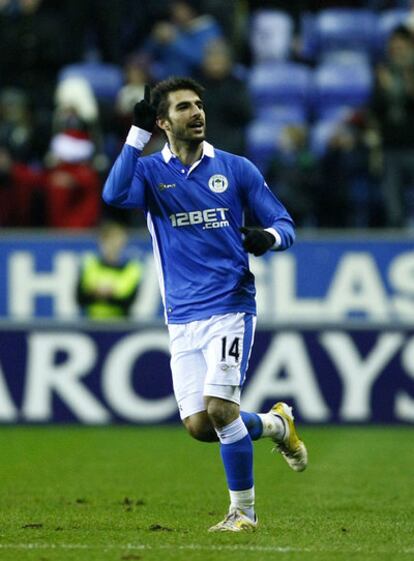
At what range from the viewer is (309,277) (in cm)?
1608

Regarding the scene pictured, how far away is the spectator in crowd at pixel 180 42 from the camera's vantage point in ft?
59.3

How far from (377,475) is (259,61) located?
31.4ft

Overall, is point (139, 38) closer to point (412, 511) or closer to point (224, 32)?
point (224, 32)

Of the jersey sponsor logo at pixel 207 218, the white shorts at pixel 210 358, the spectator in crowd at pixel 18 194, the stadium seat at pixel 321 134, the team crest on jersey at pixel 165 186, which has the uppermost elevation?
the stadium seat at pixel 321 134

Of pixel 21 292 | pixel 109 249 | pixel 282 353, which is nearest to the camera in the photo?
pixel 282 353

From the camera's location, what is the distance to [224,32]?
18.9m

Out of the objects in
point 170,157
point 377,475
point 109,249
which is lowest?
point 377,475

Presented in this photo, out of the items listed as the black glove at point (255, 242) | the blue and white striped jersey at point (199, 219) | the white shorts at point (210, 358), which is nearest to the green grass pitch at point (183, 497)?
the white shorts at point (210, 358)

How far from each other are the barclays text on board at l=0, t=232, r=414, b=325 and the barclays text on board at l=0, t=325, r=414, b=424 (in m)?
2.16

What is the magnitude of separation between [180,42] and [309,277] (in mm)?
3831

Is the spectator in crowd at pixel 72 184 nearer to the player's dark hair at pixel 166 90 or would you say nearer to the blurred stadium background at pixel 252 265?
the blurred stadium background at pixel 252 265

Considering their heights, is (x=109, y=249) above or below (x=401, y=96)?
below

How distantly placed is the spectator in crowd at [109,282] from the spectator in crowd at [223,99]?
7.02 ft

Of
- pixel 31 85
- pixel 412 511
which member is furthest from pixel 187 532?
pixel 31 85
